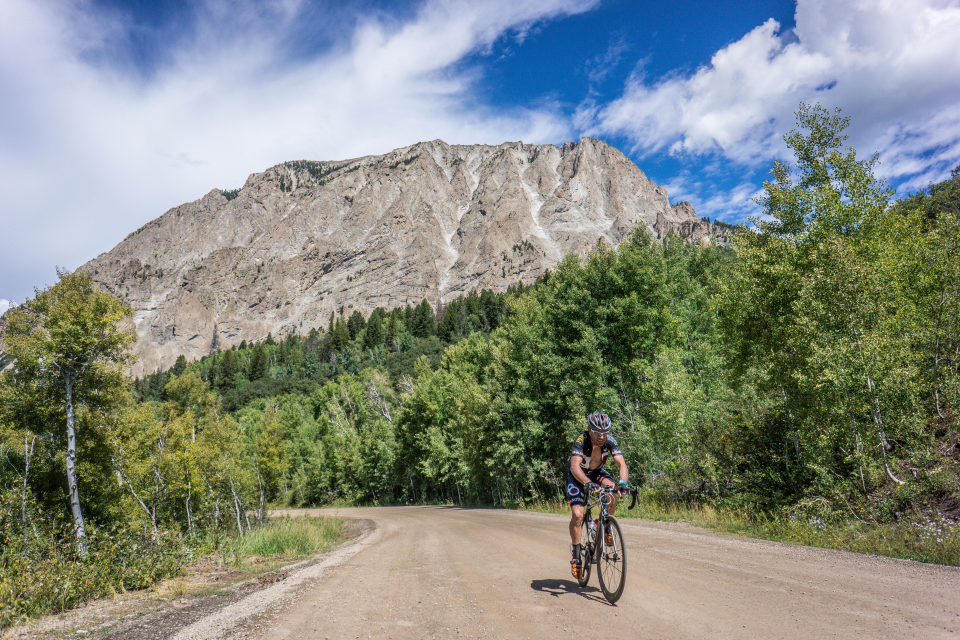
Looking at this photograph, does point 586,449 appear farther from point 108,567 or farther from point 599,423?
point 108,567

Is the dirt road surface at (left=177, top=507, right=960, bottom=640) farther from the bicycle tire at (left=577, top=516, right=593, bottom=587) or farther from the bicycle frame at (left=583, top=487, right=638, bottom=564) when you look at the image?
→ the bicycle frame at (left=583, top=487, right=638, bottom=564)

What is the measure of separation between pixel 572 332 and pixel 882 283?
17.6 m

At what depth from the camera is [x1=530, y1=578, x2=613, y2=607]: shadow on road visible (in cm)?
592

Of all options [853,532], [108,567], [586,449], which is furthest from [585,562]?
[108,567]

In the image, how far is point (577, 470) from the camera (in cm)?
614

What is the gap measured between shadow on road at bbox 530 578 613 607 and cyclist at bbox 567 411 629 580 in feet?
0.70

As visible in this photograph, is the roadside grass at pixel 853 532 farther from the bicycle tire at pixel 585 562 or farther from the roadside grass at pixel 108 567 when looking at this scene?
the roadside grass at pixel 108 567

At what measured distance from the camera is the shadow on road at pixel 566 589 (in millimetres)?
5915

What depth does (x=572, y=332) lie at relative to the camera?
29.1 meters

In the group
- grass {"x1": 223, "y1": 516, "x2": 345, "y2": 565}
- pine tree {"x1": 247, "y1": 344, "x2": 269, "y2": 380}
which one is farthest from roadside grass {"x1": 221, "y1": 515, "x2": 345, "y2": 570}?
pine tree {"x1": 247, "y1": 344, "x2": 269, "y2": 380}

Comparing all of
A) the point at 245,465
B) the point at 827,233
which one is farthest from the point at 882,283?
the point at 245,465

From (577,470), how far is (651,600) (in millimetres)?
1728

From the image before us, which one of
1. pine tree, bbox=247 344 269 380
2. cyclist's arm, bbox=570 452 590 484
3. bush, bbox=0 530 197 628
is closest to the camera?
cyclist's arm, bbox=570 452 590 484

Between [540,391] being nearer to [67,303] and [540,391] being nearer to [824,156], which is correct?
[824,156]
